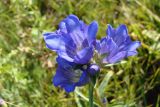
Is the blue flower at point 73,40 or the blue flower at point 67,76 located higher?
the blue flower at point 73,40

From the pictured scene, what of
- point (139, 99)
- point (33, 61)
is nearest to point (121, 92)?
point (139, 99)

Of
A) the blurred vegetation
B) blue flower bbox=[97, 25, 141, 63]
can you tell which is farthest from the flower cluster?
the blurred vegetation

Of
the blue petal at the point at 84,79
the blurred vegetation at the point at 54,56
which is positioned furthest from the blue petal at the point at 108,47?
the blurred vegetation at the point at 54,56

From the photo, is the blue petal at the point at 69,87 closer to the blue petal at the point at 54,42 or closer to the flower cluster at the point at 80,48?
the flower cluster at the point at 80,48

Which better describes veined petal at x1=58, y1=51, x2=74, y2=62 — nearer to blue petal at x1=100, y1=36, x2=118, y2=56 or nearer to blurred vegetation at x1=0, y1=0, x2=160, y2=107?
blue petal at x1=100, y1=36, x2=118, y2=56

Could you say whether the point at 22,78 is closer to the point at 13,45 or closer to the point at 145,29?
the point at 13,45

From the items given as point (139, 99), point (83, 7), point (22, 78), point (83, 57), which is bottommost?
point (139, 99)

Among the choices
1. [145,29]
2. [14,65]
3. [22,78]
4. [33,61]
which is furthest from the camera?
[145,29]
